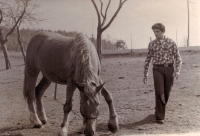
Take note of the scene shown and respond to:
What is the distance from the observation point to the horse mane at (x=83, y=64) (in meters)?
2.55

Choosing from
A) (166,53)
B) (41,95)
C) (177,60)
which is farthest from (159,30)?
(41,95)

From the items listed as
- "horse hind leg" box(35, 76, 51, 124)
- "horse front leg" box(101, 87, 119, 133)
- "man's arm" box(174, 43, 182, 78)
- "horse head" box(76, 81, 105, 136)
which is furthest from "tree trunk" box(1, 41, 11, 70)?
"man's arm" box(174, 43, 182, 78)

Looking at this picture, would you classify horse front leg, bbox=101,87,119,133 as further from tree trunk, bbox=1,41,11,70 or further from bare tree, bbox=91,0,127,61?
tree trunk, bbox=1,41,11,70

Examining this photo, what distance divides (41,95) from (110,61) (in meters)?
1.14

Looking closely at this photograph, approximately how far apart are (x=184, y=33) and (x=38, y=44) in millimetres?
2168

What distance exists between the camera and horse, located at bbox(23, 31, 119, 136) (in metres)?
2.51

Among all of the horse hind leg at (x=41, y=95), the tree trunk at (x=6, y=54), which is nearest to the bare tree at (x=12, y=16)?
the tree trunk at (x=6, y=54)

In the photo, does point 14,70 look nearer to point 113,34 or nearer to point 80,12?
point 80,12

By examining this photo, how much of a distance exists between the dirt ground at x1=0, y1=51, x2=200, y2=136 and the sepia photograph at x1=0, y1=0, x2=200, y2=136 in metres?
0.01

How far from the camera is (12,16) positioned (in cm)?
377

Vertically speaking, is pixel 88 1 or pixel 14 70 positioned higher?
pixel 88 1

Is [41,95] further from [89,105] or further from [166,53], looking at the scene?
[166,53]

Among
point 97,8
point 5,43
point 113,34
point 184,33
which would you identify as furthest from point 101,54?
point 5,43

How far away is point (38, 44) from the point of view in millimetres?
3523
